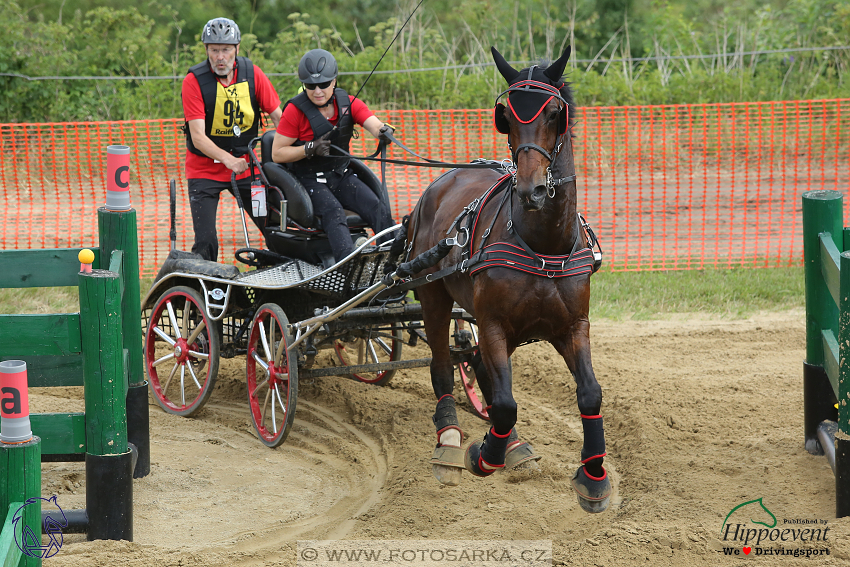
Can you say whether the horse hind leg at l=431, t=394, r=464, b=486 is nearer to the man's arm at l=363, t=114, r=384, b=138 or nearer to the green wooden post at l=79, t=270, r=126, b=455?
the green wooden post at l=79, t=270, r=126, b=455

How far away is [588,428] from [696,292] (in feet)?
14.9

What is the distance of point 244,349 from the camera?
598 cm

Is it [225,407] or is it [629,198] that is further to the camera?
A: [629,198]

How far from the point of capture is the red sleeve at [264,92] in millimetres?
6469

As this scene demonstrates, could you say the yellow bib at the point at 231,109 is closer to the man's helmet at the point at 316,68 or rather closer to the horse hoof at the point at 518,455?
the man's helmet at the point at 316,68

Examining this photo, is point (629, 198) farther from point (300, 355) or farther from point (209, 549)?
point (209, 549)

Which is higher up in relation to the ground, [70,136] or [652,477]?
[70,136]

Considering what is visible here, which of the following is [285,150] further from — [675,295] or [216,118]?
[675,295]

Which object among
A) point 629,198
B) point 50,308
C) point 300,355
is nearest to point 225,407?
point 300,355

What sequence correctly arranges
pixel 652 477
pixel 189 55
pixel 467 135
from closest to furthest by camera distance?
pixel 652 477 → pixel 467 135 → pixel 189 55

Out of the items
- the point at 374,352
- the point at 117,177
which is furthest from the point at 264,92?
the point at 117,177

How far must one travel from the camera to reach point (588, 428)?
13.2 ft

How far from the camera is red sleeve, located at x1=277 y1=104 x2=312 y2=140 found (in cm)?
575

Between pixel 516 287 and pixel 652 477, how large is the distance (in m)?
1.43
